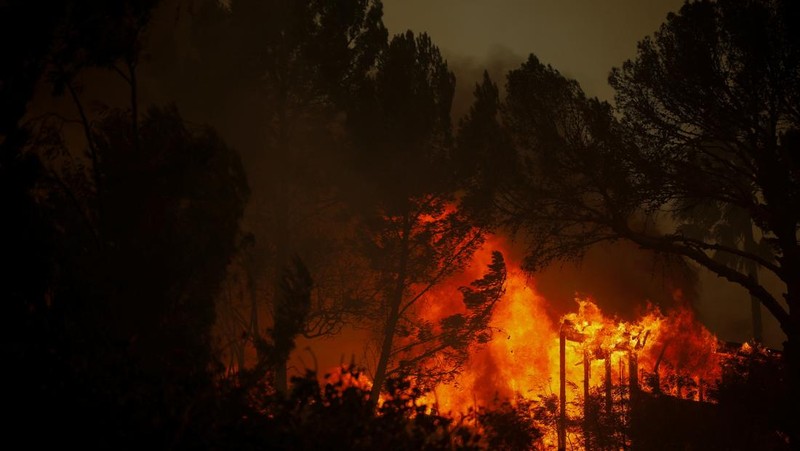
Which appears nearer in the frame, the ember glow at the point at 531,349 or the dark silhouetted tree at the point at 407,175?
the dark silhouetted tree at the point at 407,175

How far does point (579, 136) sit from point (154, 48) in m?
13.3

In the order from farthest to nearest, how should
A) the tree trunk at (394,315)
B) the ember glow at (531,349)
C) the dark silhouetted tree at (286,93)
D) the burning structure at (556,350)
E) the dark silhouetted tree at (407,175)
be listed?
the ember glow at (531,349) → the burning structure at (556,350) → the dark silhouetted tree at (286,93) → the dark silhouetted tree at (407,175) → the tree trunk at (394,315)

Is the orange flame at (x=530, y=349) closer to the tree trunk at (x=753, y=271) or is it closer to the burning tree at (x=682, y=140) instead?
the tree trunk at (x=753, y=271)

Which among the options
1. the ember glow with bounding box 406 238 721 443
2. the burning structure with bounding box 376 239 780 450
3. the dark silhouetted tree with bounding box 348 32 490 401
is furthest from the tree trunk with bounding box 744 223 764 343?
the dark silhouetted tree with bounding box 348 32 490 401

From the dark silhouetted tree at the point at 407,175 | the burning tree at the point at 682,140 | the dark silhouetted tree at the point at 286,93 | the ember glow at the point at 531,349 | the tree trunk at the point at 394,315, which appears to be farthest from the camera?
the ember glow at the point at 531,349

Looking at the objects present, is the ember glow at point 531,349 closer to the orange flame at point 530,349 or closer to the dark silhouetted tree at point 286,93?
the orange flame at point 530,349

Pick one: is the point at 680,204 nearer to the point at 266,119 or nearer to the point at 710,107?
the point at 710,107

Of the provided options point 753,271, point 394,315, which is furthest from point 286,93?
point 753,271

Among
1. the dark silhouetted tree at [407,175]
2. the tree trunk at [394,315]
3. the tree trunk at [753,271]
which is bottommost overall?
the tree trunk at [394,315]

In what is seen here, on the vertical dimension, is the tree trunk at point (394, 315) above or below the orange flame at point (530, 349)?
below

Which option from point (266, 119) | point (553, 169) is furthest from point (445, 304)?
point (553, 169)

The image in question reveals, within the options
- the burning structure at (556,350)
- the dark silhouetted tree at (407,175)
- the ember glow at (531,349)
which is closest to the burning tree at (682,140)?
the dark silhouetted tree at (407,175)

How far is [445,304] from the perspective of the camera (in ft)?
89.9

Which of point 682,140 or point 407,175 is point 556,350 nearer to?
point 407,175
